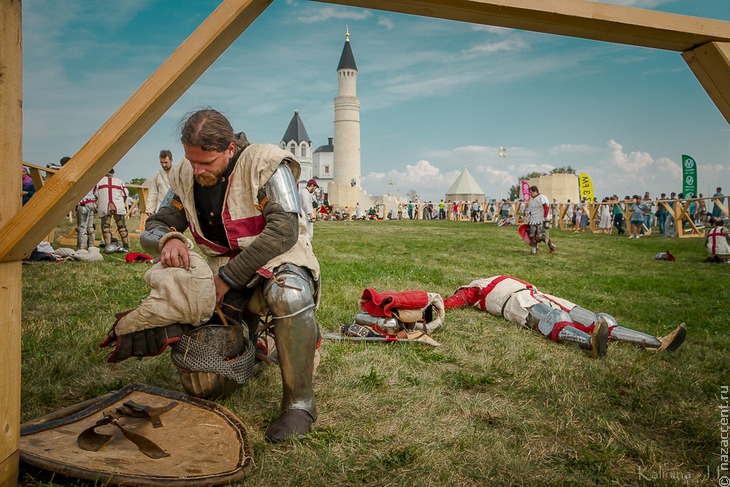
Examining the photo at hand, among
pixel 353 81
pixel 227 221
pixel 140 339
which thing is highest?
pixel 353 81

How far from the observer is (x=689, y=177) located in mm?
22000

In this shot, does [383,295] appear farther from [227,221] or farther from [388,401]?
[227,221]

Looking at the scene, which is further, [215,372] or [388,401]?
[388,401]

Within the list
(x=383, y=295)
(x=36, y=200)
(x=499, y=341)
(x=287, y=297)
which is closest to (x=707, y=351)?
(x=499, y=341)

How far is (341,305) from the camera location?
5648mm

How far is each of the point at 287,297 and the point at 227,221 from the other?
1.99 ft

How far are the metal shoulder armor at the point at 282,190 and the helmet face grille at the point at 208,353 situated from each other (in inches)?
28.5

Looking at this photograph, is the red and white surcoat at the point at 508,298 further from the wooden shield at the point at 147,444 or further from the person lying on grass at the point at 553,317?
the wooden shield at the point at 147,444

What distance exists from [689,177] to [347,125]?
57.6 m

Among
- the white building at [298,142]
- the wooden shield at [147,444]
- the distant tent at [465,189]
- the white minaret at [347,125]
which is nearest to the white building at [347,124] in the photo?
the white minaret at [347,125]

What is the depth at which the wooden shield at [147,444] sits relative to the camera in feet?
6.35

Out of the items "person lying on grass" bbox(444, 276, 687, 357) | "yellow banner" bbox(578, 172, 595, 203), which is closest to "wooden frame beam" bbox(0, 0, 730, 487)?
"person lying on grass" bbox(444, 276, 687, 357)

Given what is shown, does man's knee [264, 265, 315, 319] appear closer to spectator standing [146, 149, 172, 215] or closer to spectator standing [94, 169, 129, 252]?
spectator standing [146, 149, 172, 215]

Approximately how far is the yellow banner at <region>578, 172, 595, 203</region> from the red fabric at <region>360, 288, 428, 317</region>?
31.2m
